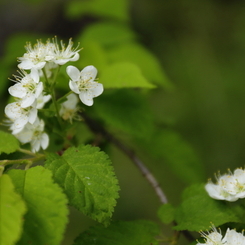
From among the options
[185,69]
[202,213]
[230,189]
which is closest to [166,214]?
[202,213]

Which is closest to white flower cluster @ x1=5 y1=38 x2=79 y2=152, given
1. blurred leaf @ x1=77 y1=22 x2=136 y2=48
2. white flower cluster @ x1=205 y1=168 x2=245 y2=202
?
white flower cluster @ x1=205 y1=168 x2=245 y2=202

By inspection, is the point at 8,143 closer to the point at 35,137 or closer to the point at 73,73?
the point at 35,137

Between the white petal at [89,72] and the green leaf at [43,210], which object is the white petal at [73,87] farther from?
the green leaf at [43,210]

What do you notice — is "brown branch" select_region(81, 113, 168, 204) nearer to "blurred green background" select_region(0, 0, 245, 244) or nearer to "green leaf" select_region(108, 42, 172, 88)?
"green leaf" select_region(108, 42, 172, 88)

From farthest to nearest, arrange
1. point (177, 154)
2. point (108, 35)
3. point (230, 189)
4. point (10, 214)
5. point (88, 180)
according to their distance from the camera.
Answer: point (108, 35), point (177, 154), point (230, 189), point (88, 180), point (10, 214)

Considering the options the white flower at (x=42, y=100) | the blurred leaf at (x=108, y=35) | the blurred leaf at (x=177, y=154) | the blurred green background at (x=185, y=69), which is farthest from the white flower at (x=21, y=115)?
the blurred green background at (x=185, y=69)

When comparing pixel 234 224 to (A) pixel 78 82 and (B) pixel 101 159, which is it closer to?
(B) pixel 101 159
